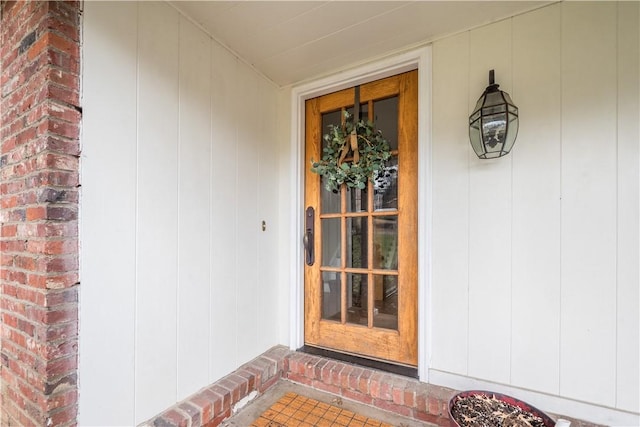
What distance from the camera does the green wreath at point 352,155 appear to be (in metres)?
1.95

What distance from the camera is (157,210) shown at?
1.44 meters

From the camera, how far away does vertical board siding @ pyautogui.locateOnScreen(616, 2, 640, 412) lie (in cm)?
133

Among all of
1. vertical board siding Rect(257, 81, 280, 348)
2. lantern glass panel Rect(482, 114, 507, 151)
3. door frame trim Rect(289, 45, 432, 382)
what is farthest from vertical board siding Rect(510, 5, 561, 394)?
vertical board siding Rect(257, 81, 280, 348)

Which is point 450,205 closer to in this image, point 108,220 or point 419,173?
point 419,173

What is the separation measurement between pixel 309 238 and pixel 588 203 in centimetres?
161

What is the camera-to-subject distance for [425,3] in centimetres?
152

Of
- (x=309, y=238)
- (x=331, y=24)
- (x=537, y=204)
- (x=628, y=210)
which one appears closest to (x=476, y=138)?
(x=537, y=204)

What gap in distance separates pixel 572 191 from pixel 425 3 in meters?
1.20

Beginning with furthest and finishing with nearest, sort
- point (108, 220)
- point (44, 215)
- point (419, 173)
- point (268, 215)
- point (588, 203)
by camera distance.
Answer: point (268, 215)
point (419, 173)
point (588, 203)
point (108, 220)
point (44, 215)

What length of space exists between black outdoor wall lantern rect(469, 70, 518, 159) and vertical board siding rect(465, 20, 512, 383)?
0.27ft

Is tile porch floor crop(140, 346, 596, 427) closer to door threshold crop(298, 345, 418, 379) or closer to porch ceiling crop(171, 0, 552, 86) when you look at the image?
door threshold crop(298, 345, 418, 379)

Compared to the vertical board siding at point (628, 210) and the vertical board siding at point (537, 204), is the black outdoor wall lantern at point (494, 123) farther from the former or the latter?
the vertical board siding at point (628, 210)

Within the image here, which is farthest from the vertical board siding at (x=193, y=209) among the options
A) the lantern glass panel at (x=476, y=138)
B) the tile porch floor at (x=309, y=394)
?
the lantern glass panel at (x=476, y=138)

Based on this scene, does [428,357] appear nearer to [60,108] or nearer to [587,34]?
[587,34]
